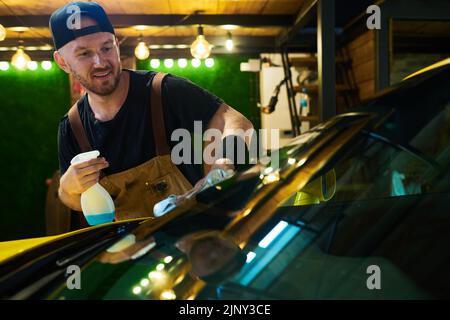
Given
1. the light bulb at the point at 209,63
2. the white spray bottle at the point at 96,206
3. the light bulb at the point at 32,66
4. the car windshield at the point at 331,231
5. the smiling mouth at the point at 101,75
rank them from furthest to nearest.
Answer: the light bulb at the point at 209,63, the light bulb at the point at 32,66, the smiling mouth at the point at 101,75, the white spray bottle at the point at 96,206, the car windshield at the point at 331,231

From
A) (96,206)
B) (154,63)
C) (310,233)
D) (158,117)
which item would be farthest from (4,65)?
(310,233)

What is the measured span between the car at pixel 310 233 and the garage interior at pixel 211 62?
276 centimetres

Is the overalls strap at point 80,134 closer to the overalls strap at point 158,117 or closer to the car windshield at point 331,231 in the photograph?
the overalls strap at point 158,117

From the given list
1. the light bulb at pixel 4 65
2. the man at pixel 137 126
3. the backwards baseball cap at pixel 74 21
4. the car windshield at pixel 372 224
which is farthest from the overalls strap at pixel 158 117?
the light bulb at pixel 4 65

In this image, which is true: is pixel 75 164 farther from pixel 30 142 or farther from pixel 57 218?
pixel 30 142

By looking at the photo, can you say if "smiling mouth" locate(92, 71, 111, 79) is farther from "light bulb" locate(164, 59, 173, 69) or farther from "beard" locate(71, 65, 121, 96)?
"light bulb" locate(164, 59, 173, 69)

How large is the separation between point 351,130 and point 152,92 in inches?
43.0

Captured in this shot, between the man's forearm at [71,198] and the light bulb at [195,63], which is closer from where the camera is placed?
the man's forearm at [71,198]

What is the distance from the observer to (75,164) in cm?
123

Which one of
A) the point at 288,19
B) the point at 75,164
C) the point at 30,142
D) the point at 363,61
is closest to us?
the point at 75,164

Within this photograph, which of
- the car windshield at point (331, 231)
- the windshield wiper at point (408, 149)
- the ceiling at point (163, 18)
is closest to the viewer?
the car windshield at point (331, 231)

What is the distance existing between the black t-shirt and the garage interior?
1963 mm

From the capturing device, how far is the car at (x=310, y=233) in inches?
20.7
